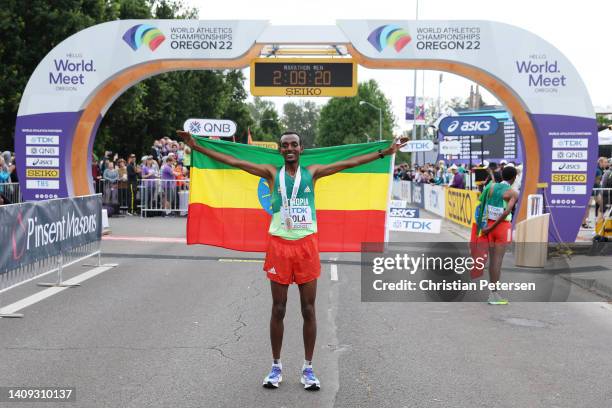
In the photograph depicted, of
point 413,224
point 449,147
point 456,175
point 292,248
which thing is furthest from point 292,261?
point 449,147

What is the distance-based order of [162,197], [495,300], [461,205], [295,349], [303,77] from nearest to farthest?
1. [295,349]
2. [495,300]
3. [303,77]
4. [461,205]
5. [162,197]

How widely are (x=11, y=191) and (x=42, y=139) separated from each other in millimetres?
4161

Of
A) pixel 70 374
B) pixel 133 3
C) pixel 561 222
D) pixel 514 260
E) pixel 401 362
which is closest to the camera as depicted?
pixel 70 374

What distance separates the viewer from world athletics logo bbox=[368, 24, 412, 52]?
1662 cm

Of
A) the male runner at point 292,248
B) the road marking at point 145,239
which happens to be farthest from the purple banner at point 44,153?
Result: the male runner at point 292,248

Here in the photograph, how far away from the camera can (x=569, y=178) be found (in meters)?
16.3

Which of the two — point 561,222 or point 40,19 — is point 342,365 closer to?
point 561,222

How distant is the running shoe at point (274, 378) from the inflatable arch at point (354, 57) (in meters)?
11.8

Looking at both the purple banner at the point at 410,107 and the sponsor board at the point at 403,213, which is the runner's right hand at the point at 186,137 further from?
the purple banner at the point at 410,107

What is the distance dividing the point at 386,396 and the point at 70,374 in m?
2.63

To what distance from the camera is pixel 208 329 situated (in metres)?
7.85

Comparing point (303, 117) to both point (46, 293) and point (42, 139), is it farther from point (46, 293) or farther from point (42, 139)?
point (46, 293)

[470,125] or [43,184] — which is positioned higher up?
[470,125]

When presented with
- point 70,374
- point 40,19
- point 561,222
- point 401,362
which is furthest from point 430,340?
point 40,19
